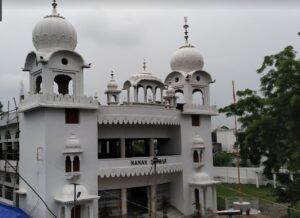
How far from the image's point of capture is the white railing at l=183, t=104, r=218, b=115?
2551 cm

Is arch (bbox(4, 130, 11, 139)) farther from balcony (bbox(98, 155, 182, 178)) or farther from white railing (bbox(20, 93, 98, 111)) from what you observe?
balcony (bbox(98, 155, 182, 178))

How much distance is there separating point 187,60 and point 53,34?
10.6 meters

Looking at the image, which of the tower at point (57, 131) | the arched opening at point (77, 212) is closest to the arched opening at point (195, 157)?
the tower at point (57, 131)

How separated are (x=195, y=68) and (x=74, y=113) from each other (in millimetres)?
10859

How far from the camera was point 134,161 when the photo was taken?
22406 mm

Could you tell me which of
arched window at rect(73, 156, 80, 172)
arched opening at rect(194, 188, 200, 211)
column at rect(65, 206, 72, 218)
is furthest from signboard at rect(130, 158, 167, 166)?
column at rect(65, 206, 72, 218)

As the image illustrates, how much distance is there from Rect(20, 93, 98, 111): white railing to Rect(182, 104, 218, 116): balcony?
7273 millimetres

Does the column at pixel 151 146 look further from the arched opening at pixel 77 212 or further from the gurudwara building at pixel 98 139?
the arched opening at pixel 77 212

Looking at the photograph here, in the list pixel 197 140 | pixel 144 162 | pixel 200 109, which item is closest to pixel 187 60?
pixel 200 109

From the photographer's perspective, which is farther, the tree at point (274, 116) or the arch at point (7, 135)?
the arch at point (7, 135)

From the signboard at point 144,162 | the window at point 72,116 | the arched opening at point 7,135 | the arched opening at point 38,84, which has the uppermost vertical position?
the arched opening at point 38,84

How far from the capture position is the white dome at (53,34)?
2108 centimetres

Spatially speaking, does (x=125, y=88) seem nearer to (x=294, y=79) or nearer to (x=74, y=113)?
(x=74, y=113)

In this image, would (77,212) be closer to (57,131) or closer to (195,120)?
(57,131)
